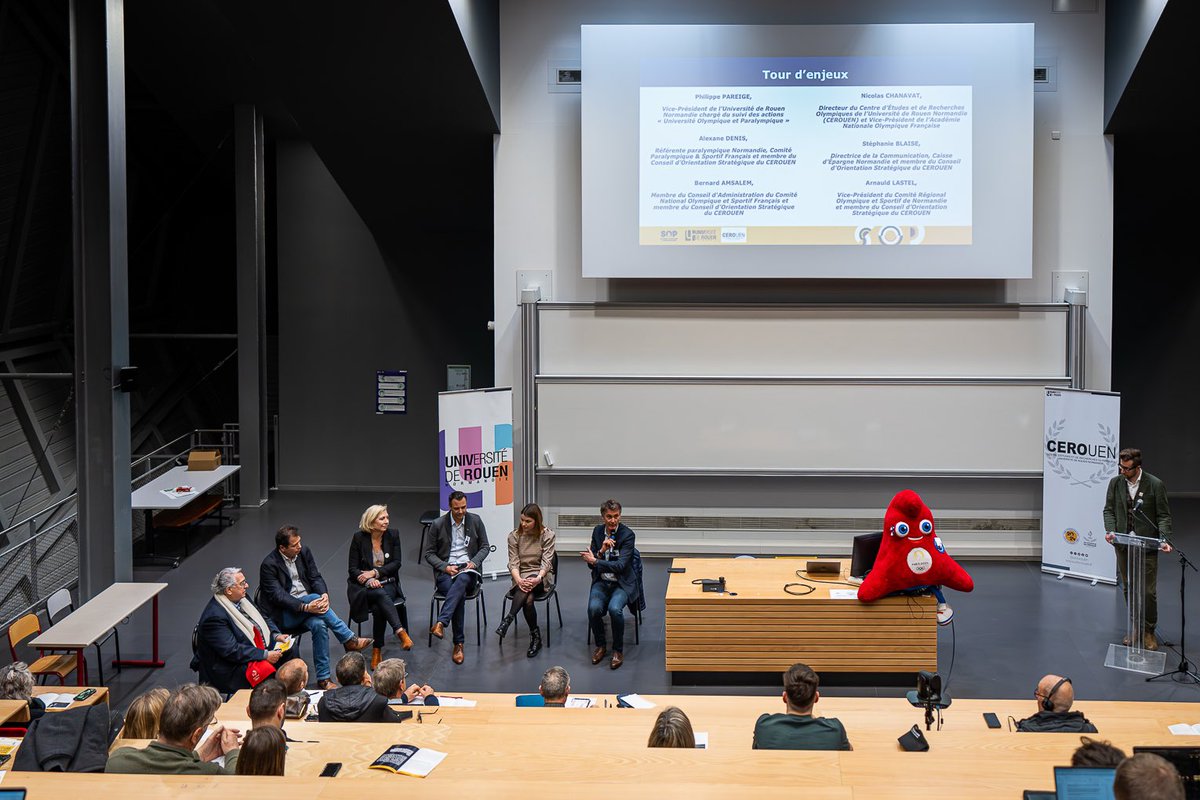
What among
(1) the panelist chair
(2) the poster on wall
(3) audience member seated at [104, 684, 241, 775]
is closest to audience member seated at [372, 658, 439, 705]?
(3) audience member seated at [104, 684, 241, 775]

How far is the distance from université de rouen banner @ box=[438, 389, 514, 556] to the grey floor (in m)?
0.30

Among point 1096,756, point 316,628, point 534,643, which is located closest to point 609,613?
point 534,643

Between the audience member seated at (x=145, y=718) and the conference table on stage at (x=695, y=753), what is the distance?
11 centimetres

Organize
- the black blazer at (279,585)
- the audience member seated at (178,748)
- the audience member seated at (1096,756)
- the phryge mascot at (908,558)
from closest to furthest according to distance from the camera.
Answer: the audience member seated at (1096,756), the audience member seated at (178,748), the phryge mascot at (908,558), the black blazer at (279,585)

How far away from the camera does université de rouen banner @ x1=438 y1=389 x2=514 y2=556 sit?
29.8 feet

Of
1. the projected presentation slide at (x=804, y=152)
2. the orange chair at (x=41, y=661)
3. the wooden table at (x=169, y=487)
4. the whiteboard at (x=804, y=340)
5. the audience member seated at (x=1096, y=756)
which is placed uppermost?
the projected presentation slide at (x=804, y=152)

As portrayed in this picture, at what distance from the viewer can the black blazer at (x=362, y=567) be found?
24.3 ft

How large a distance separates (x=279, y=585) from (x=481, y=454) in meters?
2.69

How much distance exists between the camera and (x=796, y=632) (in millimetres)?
6723

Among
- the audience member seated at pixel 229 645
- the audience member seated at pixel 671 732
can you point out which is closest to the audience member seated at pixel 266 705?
the audience member seated at pixel 671 732

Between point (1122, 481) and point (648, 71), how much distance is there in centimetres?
505

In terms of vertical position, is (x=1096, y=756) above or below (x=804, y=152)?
below

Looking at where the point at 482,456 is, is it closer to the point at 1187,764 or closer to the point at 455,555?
the point at 455,555

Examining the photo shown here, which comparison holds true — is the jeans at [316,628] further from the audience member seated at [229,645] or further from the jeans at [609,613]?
the jeans at [609,613]
